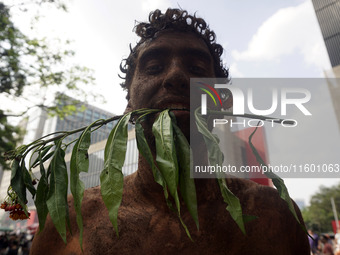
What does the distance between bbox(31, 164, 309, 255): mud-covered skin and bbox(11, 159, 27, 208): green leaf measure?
52cm

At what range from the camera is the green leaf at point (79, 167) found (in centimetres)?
97

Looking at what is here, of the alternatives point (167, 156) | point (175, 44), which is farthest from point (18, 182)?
point (175, 44)

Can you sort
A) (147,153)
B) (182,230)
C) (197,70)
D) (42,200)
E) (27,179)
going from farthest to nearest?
(197,70), (182,230), (27,179), (42,200), (147,153)

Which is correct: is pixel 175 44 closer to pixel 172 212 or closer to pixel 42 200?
pixel 172 212

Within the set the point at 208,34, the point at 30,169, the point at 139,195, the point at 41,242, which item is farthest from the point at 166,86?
the point at 41,242

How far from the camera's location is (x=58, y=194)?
1029mm

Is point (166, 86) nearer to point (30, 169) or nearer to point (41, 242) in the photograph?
point (30, 169)

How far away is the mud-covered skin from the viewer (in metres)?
1.44

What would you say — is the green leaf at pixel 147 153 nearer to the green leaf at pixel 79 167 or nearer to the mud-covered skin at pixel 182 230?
the green leaf at pixel 79 167

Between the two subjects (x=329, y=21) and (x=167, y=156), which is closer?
(x=167, y=156)

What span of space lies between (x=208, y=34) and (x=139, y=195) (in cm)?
156

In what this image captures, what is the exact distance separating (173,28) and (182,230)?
1.48 m

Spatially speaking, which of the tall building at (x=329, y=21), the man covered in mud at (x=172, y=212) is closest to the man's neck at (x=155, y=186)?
the man covered in mud at (x=172, y=212)

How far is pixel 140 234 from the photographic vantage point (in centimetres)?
151
